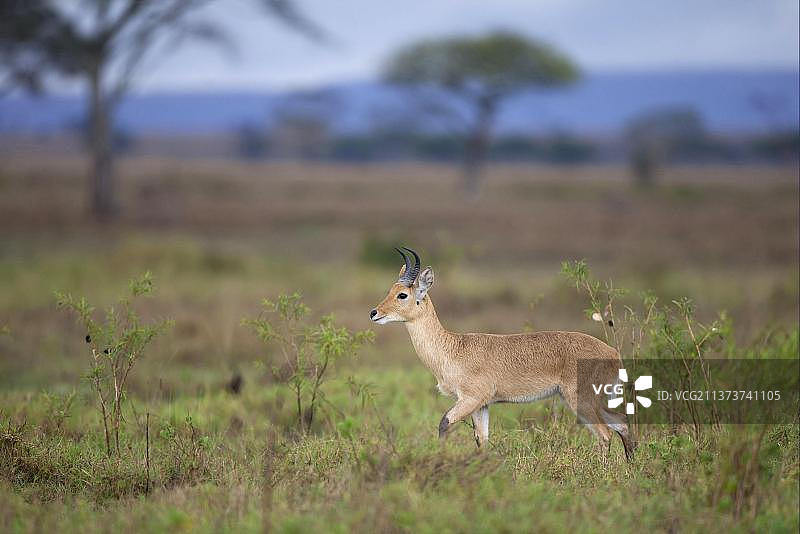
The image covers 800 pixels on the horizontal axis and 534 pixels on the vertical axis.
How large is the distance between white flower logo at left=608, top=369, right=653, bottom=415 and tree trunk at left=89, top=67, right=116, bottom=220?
18.8 metres

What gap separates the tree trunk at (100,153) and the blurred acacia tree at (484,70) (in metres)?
19.6

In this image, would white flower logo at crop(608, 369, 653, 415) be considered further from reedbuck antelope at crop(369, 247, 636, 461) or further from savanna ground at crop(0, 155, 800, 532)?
savanna ground at crop(0, 155, 800, 532)

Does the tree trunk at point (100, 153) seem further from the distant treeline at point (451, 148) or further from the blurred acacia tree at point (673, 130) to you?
the distant treeline at point (451, 148)

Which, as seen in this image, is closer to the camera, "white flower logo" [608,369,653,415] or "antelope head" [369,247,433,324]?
"white flower logo" [608,369,653,415]

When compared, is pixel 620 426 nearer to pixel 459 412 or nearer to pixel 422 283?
pixel 459 412

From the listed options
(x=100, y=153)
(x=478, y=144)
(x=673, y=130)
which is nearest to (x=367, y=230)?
(x=100, y=153)

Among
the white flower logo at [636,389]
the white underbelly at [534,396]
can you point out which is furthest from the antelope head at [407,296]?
the white flower logo at [636,389]

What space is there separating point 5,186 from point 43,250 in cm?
1315

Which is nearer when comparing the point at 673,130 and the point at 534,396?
the point at 534,396

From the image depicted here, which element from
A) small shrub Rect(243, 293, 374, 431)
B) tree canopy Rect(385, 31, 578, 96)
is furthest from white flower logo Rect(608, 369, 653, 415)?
tree canopy Rect(385, 31, 578, 96)

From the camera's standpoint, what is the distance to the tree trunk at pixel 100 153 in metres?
23.6

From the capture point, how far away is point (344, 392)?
29.1 feet

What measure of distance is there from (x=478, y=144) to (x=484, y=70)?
3.43m

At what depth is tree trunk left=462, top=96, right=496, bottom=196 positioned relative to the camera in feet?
131
